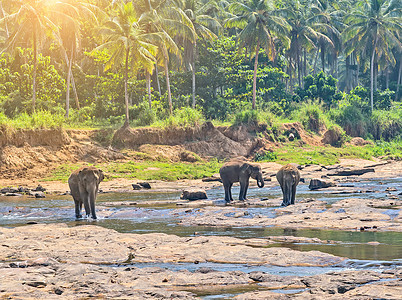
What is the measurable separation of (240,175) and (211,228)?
318 inches

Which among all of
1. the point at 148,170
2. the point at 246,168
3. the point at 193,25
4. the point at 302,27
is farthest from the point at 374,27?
the point at 246,168

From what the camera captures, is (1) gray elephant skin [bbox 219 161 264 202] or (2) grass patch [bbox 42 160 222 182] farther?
(2) grass patch [bbox 42 160 222 182]

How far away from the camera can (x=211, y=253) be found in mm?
11398

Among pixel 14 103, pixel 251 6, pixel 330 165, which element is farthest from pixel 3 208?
pixel 251 6

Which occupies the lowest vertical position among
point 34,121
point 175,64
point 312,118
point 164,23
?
point 312,118

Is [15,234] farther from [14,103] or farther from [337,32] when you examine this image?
[337,32]

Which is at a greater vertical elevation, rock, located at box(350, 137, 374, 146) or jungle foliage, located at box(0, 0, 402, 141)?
jungle foliage, located at box(0, 0, 402, 141)

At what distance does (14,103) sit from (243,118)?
18.9 m

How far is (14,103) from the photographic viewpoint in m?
44.8

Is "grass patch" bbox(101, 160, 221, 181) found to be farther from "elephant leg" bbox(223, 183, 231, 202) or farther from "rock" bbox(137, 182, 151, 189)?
"elephant leg" bbox(223, 183, 231, 202)

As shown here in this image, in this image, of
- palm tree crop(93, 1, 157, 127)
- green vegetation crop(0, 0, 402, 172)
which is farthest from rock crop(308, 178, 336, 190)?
palm tree crop(93, 1, 157, 127)

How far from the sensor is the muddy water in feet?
34.2

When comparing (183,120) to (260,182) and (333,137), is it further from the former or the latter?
(260,182)

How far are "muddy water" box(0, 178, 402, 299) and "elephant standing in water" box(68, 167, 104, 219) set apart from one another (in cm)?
48
